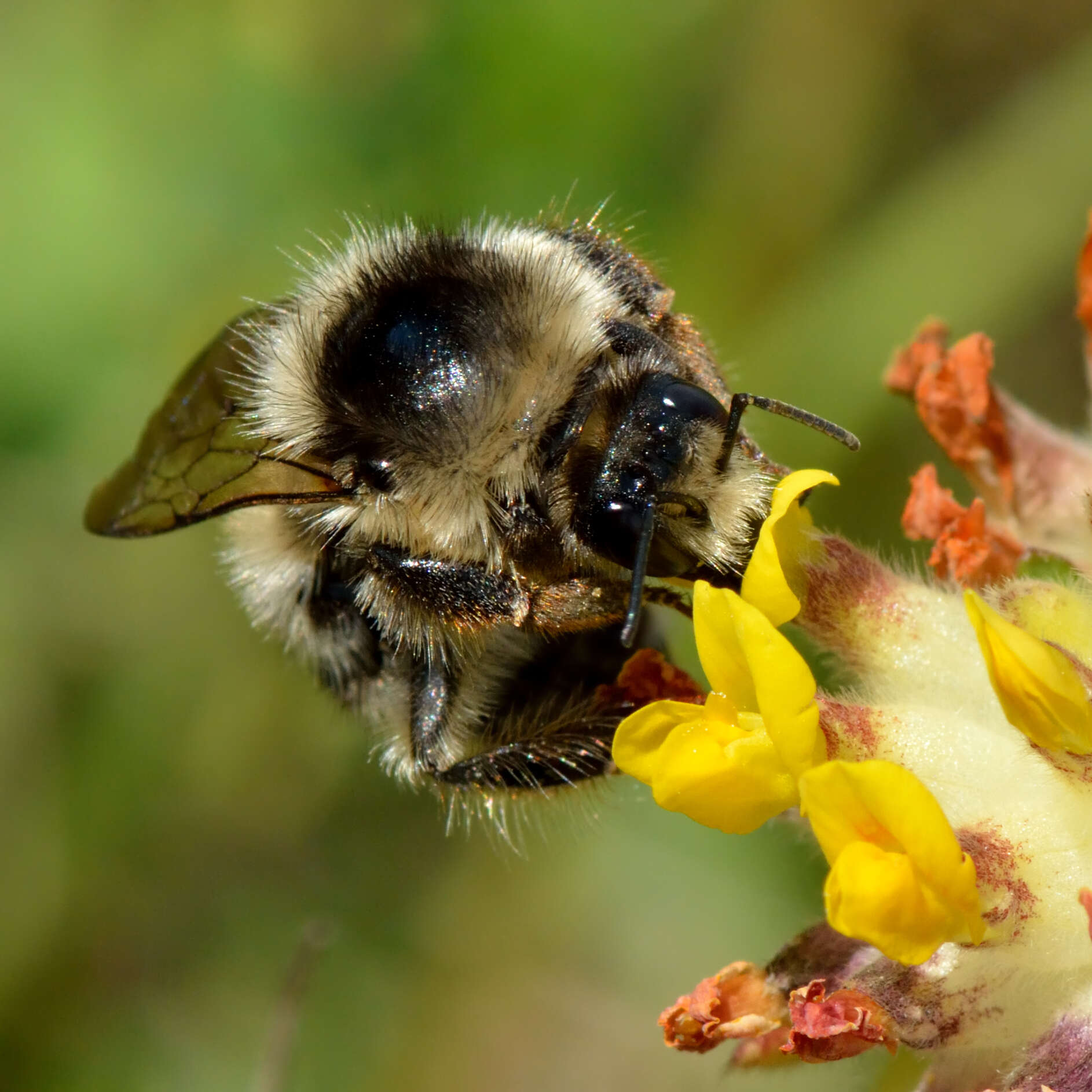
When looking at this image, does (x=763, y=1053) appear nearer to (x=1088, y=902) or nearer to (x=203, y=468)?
(x=1088, y=902)

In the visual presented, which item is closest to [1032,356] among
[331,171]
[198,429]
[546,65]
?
[546,65]

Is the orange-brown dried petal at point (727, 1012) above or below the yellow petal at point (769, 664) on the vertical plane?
below

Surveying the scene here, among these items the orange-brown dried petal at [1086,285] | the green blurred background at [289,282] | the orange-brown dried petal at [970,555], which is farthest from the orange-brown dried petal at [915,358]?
the green blurred background at [289,282]

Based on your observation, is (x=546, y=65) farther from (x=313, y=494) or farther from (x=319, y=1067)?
(x=319, y=1067)

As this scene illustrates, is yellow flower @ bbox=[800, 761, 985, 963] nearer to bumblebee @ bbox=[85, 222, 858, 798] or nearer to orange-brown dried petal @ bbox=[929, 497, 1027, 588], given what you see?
bumblebee @ bbox=[85, 222, 858, 798]

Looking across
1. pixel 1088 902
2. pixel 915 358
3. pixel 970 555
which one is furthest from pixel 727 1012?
pixel 915 358

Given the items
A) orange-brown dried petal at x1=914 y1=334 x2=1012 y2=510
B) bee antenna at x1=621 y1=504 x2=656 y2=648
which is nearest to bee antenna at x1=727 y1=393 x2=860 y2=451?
bee antenna at x1=621 y1=504 x2=656 y2=648

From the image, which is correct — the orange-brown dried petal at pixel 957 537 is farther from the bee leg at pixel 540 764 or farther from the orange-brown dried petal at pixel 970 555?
the bee leg at pixel 540 764
